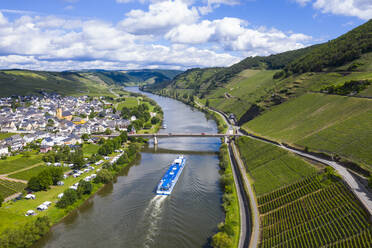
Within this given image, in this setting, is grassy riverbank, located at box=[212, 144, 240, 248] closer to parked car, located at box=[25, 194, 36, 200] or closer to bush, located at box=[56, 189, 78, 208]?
bush, located at box=[56, 189, 78, 208]

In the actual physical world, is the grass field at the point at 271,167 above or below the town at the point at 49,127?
below

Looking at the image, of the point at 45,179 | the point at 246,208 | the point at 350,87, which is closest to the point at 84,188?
the point at 45,179

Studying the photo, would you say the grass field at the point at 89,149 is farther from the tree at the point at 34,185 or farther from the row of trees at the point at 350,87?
the row of trees at the point at 350,87

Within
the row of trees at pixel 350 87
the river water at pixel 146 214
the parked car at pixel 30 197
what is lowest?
the river water at pixel 146 214

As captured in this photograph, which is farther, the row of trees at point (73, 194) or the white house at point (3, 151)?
the white house at point (3, 151)

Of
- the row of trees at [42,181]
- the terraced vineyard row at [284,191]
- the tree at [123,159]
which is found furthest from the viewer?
the tree at [123,159]

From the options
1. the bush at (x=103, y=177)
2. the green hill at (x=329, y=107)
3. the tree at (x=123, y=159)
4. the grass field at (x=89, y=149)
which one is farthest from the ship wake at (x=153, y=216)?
the green hill at (x=329, y=107)

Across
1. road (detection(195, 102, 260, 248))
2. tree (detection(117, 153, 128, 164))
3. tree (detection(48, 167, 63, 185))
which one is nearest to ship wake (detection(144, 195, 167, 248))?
road (detection(195, 102, 260, 248))

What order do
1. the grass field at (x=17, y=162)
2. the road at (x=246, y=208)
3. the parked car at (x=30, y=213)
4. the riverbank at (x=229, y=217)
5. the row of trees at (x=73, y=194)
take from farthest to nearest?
the grass field at (x=17, y=162) → the row of trees at (x=73, y=194) → the parked car at (x=30, y=213) → the road at (x=246, y=208) → the riverbank at (x=229, y=217)
